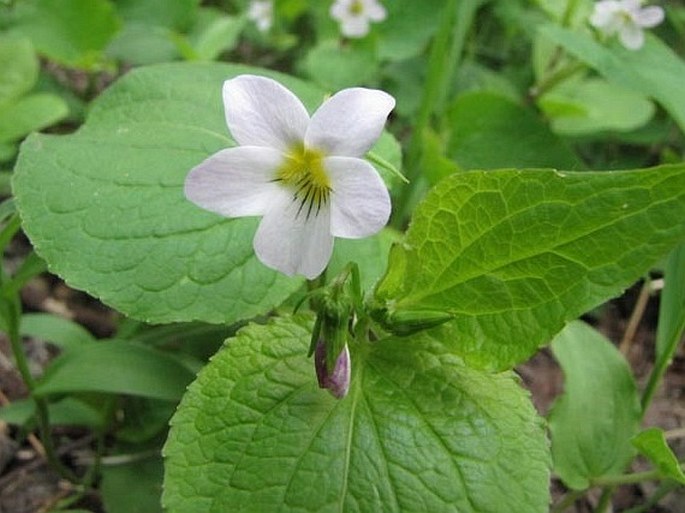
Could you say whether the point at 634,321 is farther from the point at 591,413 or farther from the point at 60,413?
the point at 60,413

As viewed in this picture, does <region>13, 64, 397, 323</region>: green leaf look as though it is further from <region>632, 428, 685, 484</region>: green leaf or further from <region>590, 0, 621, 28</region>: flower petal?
<region>590, 0, 621, 28</region>: flower petal

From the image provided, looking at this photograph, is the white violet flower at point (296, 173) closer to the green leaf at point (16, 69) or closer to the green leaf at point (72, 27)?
the green leaf at point (16, 69)

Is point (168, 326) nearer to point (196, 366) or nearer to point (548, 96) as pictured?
point (196, 366)

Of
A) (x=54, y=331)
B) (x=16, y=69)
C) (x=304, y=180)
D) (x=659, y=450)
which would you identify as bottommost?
(x=54, y=331)

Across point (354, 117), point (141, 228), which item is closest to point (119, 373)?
point (141, 228)

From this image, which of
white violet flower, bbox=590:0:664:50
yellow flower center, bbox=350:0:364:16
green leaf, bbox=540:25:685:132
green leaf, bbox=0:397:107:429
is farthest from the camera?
yellow flower center, bbox=350:0:364:16

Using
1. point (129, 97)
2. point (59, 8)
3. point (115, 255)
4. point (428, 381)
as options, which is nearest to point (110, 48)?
point (59, 8)

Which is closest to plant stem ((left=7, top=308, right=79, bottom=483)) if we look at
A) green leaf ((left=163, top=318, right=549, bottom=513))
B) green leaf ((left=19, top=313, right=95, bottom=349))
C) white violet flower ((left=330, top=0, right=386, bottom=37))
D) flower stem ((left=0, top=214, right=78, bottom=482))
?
flower stem ((left=0, top=214, right=78, bottom=482))
